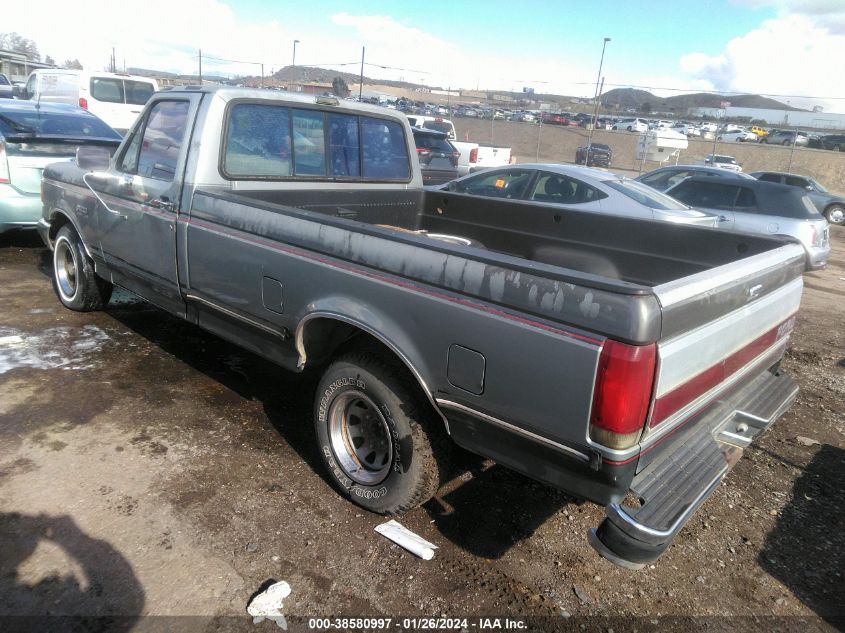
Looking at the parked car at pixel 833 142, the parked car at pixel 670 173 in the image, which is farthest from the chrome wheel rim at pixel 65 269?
the parked car at pixel 833 142

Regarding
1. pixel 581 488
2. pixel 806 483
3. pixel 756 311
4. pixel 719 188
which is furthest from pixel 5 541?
pixel 719 188

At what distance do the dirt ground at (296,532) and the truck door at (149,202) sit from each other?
2.54 ft

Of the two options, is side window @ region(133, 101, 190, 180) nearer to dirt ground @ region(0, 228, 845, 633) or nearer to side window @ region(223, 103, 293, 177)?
side window @ region(223, 103, 293, 177)

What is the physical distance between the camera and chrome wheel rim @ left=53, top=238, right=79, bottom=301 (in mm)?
5672

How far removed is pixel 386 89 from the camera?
231 feet

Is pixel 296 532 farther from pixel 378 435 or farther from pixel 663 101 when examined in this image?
pixel 663 101

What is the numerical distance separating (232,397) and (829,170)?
3250cm

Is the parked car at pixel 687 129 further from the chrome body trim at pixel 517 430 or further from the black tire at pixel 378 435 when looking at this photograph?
the chrome body trim at pixel 517 430

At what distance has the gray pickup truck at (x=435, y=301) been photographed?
2207 millimetres

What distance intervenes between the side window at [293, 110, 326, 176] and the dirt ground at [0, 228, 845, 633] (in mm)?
1642

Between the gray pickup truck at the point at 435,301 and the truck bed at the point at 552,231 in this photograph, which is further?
the truck bed at the point at 552,231

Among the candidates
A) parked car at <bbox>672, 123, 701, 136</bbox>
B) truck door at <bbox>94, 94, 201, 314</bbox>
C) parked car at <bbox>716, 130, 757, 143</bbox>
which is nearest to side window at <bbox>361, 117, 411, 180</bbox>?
truck door at <bbox>94, 94, 201, 314</bbox>

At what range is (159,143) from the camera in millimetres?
4258

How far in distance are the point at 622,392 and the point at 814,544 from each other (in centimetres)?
197
